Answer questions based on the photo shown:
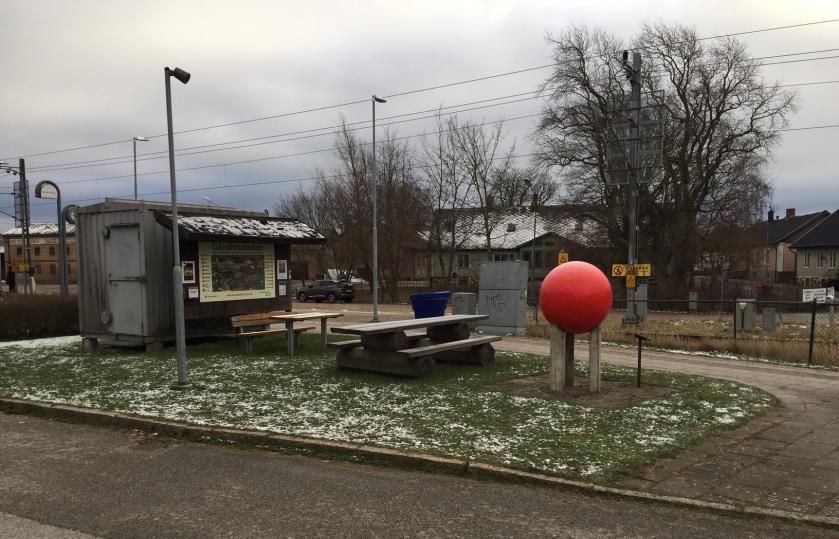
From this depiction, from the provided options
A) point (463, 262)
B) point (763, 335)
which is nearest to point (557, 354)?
point (763, 335)

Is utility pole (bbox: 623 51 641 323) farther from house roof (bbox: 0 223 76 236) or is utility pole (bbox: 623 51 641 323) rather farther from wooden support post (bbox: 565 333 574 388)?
house roof (bbox: 0 223 76 236)

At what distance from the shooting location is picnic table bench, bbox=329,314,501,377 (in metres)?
9.54

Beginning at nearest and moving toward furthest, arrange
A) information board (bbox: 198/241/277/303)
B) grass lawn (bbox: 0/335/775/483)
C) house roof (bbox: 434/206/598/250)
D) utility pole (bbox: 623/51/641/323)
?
1. grass lawn (bbox: 0/335/775/483)
2. information board (bbox: 198/241/277/303)
3. utility pole (bbox: 623/51/641/323)
4. house roof (bbox: 434/206/598/250)

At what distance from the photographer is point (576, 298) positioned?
8.20m

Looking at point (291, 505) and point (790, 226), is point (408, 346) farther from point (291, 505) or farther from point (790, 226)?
point (790, 226)

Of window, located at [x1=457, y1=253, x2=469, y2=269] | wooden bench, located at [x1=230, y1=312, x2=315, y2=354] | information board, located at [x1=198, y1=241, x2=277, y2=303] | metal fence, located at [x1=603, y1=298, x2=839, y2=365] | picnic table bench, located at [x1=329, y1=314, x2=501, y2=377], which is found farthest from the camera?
window, located at [x1=457, y1=253, x2=469, y2=269]

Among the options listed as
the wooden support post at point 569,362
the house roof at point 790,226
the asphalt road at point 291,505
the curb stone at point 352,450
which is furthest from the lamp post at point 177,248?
the house roof at point 790,226

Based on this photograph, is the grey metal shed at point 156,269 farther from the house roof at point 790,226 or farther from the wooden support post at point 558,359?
the house roof at point 790,226

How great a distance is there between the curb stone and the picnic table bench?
8.63 feet

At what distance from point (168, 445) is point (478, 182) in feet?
134

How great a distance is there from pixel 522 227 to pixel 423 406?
58.4 meters

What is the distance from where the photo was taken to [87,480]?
18.4 ft

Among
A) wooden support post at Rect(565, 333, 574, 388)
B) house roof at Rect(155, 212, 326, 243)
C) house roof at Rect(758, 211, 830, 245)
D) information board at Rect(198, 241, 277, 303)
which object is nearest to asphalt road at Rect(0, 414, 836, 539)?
wooden support post at Rect(565, 333, 574, 388)

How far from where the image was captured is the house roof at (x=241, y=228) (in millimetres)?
12500
